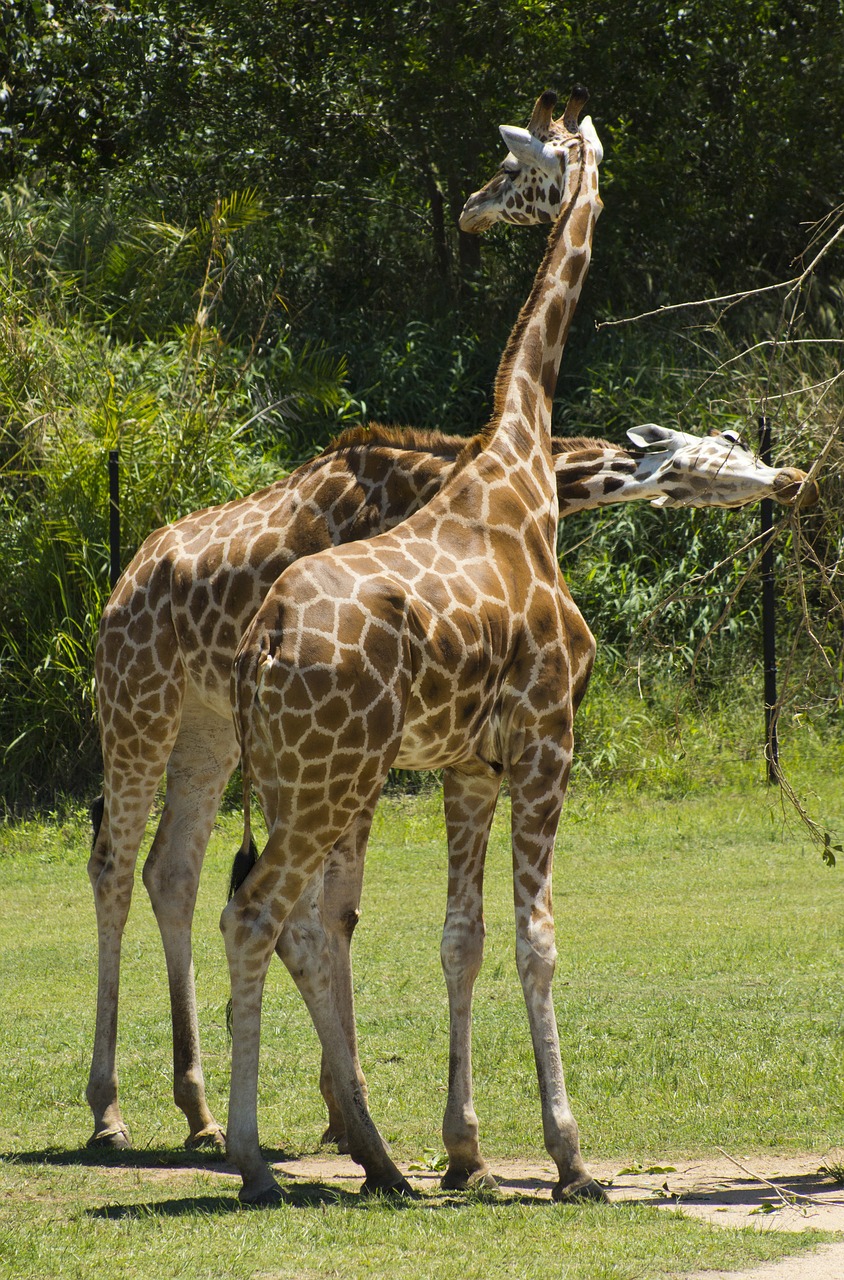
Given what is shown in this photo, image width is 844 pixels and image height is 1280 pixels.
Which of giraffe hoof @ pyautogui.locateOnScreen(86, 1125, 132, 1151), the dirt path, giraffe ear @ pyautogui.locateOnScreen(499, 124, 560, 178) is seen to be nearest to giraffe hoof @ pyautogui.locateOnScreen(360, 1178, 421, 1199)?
the dirt path

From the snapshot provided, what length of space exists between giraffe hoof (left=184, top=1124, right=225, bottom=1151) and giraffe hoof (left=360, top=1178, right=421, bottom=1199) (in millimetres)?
1078

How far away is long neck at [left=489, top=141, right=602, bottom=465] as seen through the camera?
236 inches

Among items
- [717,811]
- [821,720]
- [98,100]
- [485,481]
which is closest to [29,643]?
[717,811]

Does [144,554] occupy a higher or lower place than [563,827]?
higher

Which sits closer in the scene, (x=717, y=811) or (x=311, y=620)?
(x=311, y=620)

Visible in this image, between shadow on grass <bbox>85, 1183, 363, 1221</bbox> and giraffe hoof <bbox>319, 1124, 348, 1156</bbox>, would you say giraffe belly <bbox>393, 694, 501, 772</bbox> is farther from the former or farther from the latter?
giraffe hoof <bbox>319, 1124, 348, 1156</bbox>

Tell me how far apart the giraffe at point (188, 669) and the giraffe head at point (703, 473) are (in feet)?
1.47

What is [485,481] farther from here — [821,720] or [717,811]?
[821,720]

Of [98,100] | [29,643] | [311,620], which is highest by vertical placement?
[98,100]

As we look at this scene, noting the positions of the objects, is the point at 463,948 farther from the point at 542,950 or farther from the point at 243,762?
the point at 243,762

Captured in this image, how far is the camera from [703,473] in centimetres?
696

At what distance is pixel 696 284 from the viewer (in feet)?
58.3

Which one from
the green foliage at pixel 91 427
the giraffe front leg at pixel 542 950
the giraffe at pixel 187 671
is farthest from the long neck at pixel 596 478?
the green foliage at pixel 91 427

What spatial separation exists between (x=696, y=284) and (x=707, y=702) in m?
6.29
